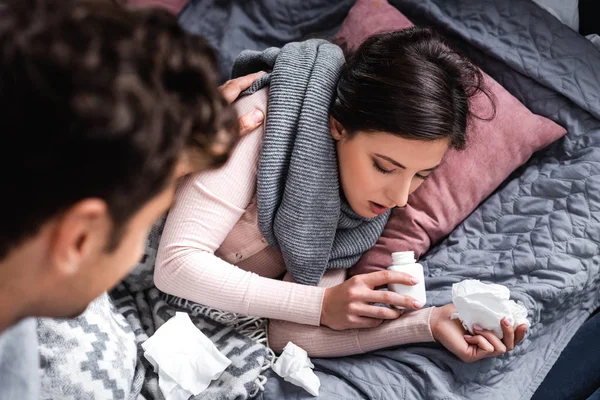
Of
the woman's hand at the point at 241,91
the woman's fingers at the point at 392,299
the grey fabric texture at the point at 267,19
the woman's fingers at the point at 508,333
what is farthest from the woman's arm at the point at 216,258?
the grey fabric texture at the point at 267,19

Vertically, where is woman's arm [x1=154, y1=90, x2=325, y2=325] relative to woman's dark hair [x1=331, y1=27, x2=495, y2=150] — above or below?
below

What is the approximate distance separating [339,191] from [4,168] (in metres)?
0.91

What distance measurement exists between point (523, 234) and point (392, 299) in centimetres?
42

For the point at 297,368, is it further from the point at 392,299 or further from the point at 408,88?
the point at 408,88

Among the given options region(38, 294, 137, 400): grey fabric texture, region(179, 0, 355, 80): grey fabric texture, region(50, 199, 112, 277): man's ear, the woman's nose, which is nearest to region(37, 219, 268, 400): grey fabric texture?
region(38, 294, 137, 400): grey fabric texture

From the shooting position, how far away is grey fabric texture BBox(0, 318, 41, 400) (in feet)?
2.45

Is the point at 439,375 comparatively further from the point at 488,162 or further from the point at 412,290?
the point at 488,162

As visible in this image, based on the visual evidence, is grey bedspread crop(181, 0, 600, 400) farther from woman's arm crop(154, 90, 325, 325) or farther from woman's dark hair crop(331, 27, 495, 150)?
woman's dark hair crop(331, 27, 495, 150)

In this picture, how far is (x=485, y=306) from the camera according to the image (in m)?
1.14

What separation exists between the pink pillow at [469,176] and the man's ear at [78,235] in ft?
3.15

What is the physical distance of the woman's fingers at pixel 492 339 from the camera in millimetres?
1173

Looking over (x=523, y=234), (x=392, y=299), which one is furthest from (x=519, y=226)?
(x=392, y=299)

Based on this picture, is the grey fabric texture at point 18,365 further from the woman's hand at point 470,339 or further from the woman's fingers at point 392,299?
the woman's hand at point 470,339

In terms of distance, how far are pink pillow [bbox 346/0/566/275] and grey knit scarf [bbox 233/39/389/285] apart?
16 centimetres
